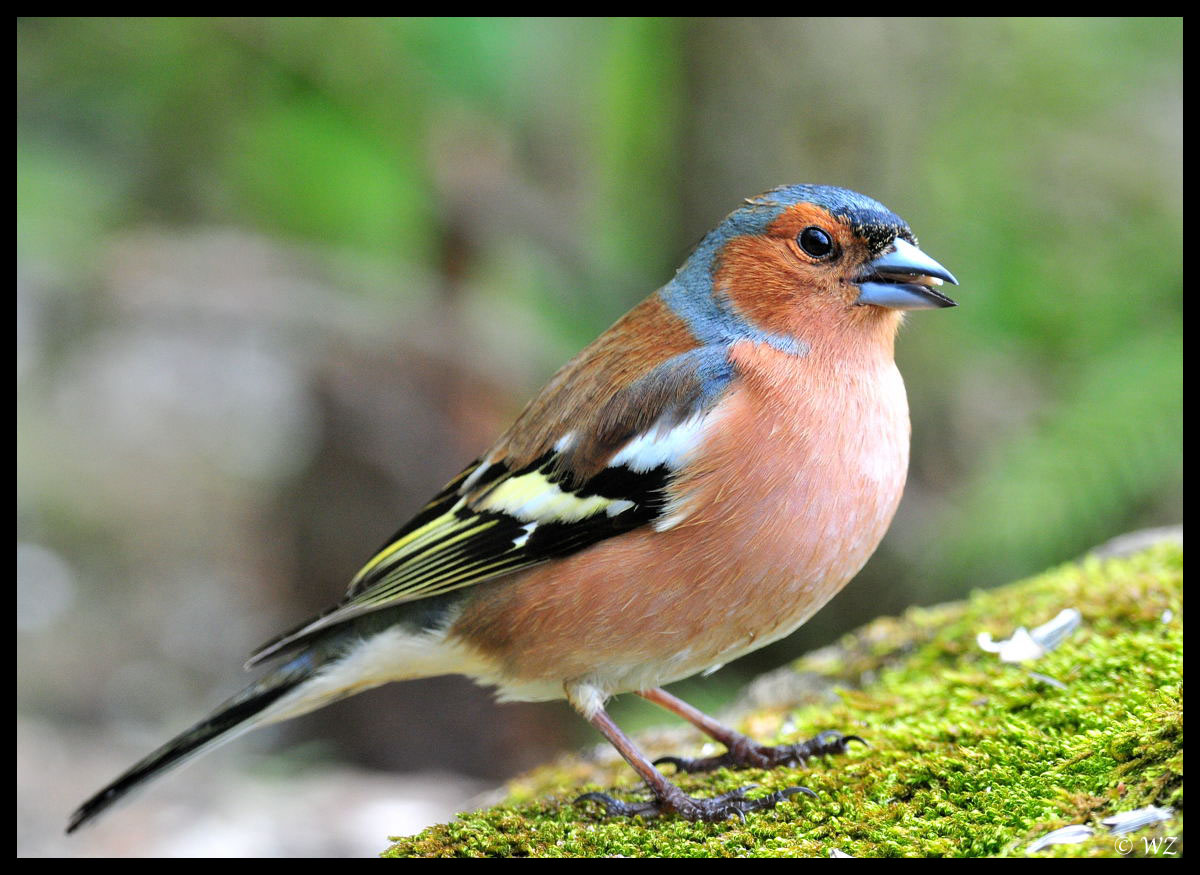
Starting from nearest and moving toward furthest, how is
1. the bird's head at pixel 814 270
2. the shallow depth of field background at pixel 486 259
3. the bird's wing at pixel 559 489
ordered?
1. the bird's wing at pixel 559 489
2. the bird's head at pixel 814 270
3. the shallow depth of field background at pixel 486 259

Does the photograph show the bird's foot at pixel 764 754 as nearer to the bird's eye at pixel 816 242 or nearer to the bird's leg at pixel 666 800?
the bird's leg at pixel 666 800

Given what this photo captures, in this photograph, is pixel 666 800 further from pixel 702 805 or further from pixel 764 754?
pixel 764 754

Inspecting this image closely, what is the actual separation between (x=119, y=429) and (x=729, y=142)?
628cm

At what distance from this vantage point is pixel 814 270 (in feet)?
10.4

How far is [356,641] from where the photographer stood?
331 cm

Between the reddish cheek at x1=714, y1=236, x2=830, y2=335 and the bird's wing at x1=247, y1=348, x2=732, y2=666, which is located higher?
the reddish cheek at x1=714, y1=236, x2=830, y2=335

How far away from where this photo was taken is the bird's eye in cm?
318

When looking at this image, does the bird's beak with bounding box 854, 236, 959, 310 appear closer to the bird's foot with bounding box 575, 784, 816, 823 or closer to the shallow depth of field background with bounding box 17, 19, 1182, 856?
the bird's foot with bounding box 575, 784, 816, 823

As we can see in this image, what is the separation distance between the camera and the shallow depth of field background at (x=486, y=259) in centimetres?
566

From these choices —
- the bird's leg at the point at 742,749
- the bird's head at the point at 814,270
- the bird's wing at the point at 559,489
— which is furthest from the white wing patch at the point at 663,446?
the bird's leg at the point at 742,749

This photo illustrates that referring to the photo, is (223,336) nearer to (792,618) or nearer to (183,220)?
(183,220)

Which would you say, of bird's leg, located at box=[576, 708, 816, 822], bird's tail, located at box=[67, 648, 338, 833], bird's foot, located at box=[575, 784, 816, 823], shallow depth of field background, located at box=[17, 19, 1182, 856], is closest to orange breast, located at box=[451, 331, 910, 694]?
bird's leg, located at box=[576, 708, 816, 822]

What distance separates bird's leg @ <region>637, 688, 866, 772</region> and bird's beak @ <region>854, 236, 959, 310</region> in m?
1.21

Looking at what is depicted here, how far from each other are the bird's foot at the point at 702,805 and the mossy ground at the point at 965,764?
0.11 ft
